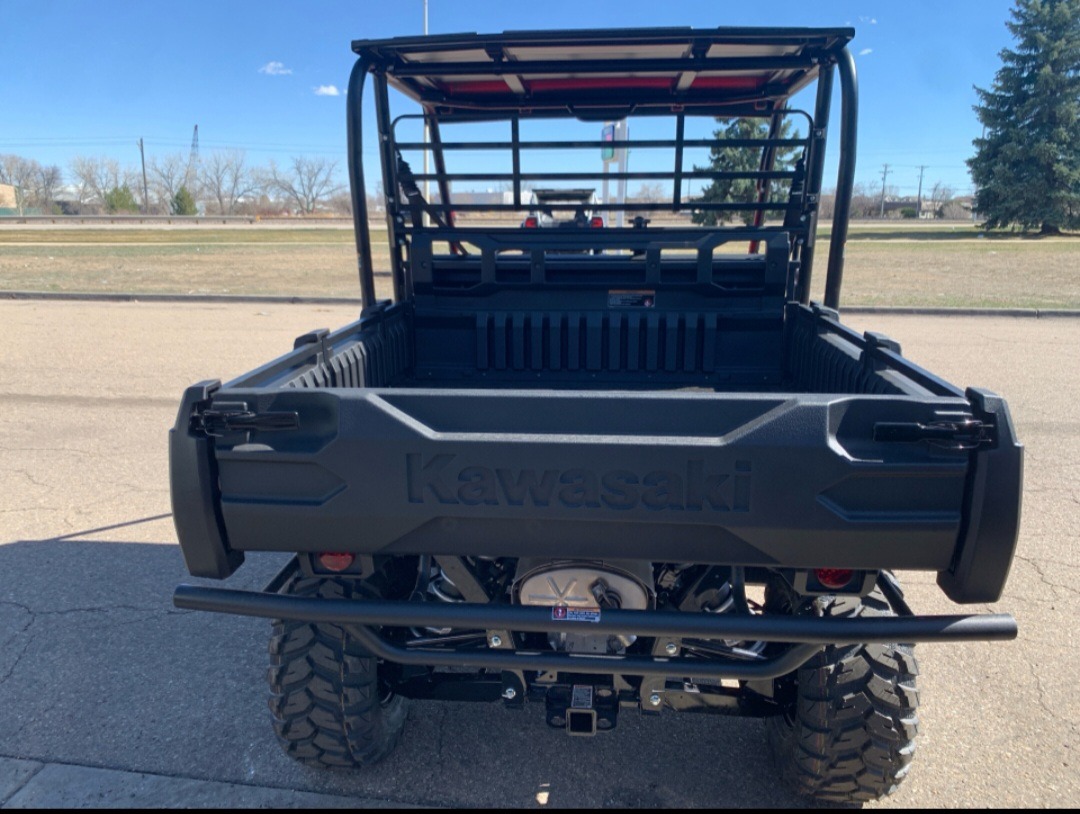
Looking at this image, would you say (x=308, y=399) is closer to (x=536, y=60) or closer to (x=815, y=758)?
(x=815, y=758)

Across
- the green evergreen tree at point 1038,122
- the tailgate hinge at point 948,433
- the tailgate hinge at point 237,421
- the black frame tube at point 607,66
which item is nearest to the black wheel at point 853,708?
the tailgate hinge at point 948,433

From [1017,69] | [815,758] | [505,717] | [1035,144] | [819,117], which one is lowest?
[505,717]

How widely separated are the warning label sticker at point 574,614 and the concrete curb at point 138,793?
1034 mm

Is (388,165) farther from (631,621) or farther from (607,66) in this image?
(631,621)

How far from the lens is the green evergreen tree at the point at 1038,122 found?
36.7 meters

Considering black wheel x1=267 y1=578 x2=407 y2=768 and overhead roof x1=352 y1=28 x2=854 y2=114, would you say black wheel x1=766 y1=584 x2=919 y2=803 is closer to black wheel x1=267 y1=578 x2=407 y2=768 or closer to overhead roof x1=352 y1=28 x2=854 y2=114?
black wheel x1=267 y1=578 x2=407 y2=768

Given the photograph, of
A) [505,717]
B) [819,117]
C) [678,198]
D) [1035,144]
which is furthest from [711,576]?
[1035,144]

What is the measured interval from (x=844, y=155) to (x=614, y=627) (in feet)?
7.65

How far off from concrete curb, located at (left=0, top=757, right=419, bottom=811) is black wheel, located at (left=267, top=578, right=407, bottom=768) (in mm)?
170

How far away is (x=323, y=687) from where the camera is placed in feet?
7.85

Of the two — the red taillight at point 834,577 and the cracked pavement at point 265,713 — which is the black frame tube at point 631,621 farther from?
the cracked pavement at point 265,713

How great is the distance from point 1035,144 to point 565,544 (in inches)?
1746

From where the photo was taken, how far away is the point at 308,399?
1973 mm

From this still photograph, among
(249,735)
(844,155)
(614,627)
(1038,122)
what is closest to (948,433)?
(614,627)
